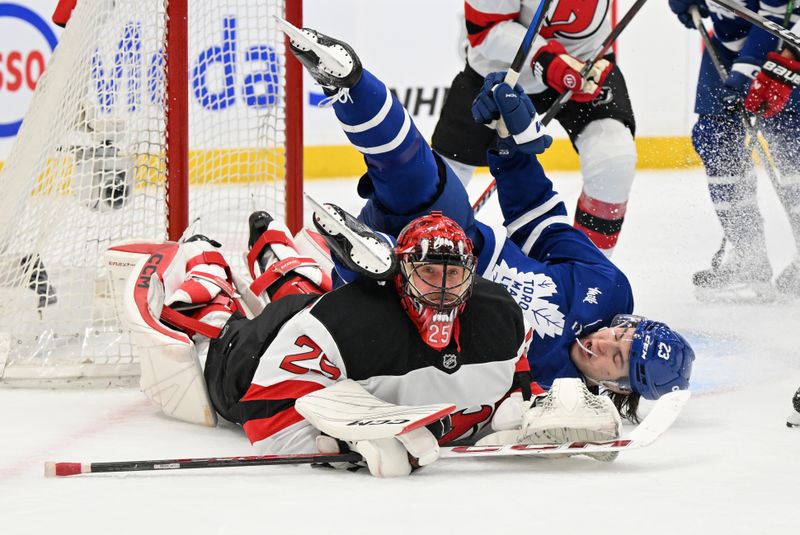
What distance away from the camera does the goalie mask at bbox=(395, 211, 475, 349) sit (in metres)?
2.15

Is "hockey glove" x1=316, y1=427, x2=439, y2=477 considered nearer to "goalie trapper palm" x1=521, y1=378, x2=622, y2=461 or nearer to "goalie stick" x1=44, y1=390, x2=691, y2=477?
"goalie stick" x1=44, y1=390, x2=691, y2=477

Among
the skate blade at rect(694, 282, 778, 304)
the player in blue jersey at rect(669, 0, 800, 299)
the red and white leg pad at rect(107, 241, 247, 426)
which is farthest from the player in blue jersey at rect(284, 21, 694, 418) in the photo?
the player in blue jersey at rect(669, 0, 800, 299)

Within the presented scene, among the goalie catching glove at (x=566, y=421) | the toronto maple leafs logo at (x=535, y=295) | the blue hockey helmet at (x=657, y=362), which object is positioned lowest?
the goalie catching glove at (x=566, y=421)

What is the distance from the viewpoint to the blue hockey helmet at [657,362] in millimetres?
2477

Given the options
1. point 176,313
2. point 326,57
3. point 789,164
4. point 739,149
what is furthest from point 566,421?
point 739,149

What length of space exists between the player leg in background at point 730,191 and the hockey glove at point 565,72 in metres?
1.04

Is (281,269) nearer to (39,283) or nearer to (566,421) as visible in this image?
(39,283)

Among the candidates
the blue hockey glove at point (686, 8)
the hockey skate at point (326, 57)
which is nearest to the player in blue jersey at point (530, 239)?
the hockey skate at point (326, 57)

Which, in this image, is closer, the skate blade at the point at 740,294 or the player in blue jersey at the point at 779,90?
the player in blue jersey at the point at 779,90

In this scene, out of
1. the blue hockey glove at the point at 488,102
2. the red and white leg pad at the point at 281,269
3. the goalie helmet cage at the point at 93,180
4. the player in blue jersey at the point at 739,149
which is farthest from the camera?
the player in blue jersey at the point at 739,149

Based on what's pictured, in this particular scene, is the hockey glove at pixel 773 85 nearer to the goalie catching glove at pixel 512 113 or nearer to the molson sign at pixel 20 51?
the goalie catching glove at pixel 512 113

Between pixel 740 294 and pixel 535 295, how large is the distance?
1748mm

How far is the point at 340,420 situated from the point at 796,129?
9.06 feet

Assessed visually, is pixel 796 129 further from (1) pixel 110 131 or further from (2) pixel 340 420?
(2) pixel 340 420
